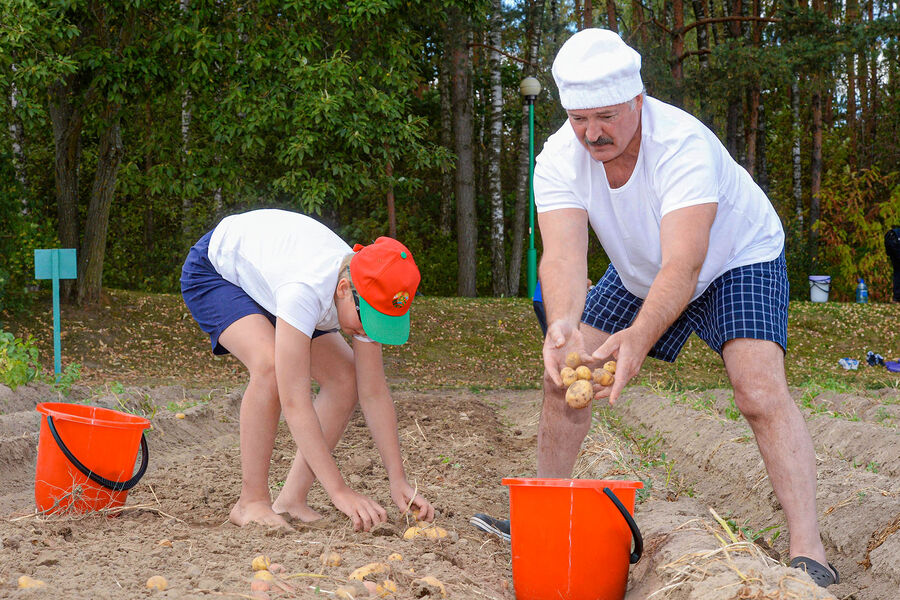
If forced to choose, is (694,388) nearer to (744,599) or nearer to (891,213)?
(744,599)

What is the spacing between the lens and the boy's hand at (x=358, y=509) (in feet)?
10.7

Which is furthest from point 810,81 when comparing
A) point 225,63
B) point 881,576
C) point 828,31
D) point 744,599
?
point 744,599

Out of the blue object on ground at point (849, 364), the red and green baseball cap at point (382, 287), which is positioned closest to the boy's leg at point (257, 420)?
the red and green baseball cap at point (382, 287)

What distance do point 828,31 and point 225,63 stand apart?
9.95 meters

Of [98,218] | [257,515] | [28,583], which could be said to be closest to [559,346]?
[257,515]

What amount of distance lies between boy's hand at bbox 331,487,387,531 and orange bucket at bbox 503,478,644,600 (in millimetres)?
737

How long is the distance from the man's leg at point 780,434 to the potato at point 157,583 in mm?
1960

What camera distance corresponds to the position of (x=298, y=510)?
3662mm

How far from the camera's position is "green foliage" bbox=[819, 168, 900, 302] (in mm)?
18250

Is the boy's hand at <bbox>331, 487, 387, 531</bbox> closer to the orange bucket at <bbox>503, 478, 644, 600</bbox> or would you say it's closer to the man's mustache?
the orange bucket at <bbox>503, 478, 644, 600</bbox>

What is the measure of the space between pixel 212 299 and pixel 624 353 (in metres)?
1.91

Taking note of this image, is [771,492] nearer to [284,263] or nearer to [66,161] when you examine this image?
[284,263]

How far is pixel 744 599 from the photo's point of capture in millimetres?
2264

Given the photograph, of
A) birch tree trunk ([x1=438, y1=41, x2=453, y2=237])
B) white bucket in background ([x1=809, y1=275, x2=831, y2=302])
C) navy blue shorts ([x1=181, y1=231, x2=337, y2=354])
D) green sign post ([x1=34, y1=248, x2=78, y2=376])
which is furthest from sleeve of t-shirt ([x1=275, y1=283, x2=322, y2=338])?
birch tree trunk ([x1=438, y1=41, x2=453, y2=237])
